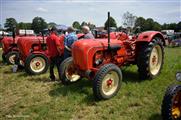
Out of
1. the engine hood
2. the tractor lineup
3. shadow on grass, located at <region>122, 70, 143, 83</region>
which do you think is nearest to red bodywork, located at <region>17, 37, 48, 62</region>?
the tractor lineup

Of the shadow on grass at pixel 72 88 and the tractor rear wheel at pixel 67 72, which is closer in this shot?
the shadow on grass at pixel 72 88

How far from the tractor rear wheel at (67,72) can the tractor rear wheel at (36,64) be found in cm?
257

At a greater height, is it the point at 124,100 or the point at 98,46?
the point at 98,46

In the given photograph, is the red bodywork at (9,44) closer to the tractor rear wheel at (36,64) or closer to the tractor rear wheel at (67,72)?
the tractor rear wheel at (36,64)

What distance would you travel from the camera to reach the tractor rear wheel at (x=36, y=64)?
9.51 meters

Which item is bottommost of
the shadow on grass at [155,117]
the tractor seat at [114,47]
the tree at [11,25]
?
the shadow on grass at [155,117]

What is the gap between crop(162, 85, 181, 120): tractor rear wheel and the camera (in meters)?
4.06

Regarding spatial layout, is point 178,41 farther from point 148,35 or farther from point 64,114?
point 64,114

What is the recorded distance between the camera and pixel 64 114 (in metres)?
5.27

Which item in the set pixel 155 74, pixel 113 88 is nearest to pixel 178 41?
pixel 155 74

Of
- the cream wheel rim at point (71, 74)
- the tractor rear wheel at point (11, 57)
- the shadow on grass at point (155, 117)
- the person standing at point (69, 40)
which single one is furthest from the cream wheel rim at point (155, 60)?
the tractor rear wheel at point (11, 57)

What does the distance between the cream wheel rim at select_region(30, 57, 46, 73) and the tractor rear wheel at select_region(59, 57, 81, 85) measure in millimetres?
2635

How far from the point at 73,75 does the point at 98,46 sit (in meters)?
1.46

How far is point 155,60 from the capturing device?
7699 mm
